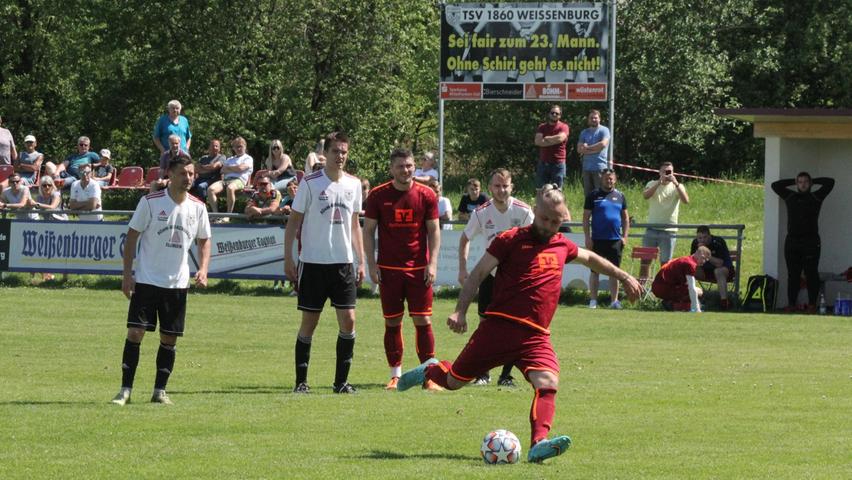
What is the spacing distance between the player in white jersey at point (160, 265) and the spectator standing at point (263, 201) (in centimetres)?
1307

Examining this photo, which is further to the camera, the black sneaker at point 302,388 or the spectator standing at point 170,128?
the spectator standing at point 170,128

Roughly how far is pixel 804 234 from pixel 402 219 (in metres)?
11.4

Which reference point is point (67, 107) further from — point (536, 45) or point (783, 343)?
point (783, 343)

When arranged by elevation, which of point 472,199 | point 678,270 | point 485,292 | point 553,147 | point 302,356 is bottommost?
point 302,356

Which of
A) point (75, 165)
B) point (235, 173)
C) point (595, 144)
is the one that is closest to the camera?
point (595, 144)

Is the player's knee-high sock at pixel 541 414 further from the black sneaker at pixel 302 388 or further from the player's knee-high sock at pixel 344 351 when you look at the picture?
the black sneaker at pixel 302 388

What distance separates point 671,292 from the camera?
22750 mm

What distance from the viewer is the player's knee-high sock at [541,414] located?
901cm

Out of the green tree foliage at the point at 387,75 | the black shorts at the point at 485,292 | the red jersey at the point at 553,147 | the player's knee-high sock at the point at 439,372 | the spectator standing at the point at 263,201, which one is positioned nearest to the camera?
the player's knee-high sock at the point at 439,372

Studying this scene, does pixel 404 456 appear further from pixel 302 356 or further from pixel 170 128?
pixel 170 128

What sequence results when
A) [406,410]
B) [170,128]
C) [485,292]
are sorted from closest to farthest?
[406,410], [485,292], [170,128]

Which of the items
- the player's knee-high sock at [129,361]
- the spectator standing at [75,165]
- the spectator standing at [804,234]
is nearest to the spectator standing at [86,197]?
the spectator standing at [75,165]

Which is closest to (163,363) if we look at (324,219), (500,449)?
(324,219)

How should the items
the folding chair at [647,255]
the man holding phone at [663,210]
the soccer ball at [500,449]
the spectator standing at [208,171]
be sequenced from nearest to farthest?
1. the soccer ball at [500,449]
2. the folding chair at [647,255]
3. the man holding phone at [663,210]
4. the spectator standing at [208,171]
